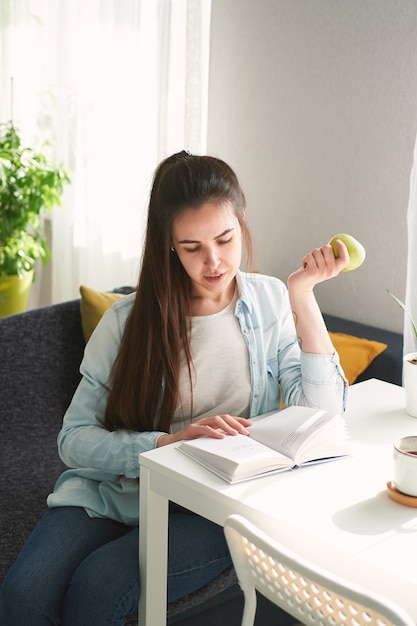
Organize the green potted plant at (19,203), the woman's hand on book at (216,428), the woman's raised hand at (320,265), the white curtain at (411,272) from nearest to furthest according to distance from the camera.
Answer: the woman's hand on book at (216,428), the woman's raised hand at (320,265), the white curtain at (411,272), the green potted plant at (19,203)

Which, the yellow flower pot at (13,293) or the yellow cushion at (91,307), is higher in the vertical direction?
the yellow cushion at (91,307)

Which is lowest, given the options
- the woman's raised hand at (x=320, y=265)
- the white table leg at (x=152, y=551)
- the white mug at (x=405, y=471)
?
the white table leg at (x=152, y=551)

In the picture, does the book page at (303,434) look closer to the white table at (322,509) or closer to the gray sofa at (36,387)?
the white table at (322,509)

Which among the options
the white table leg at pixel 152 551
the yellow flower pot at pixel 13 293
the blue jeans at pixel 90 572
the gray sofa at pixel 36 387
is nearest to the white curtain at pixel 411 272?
the gray sofa at pixel 36 387

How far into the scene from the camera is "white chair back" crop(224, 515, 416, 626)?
3.48 ft

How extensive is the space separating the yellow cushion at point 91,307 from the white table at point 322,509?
1026 millimetres

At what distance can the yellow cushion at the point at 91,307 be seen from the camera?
2.57 metres

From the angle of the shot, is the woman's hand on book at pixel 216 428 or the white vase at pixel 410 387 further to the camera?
the white vase at pixel 410 387

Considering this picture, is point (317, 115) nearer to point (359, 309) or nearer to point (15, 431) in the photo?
point (359, 309)

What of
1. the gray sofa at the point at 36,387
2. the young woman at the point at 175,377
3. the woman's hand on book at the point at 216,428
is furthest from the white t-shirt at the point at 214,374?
the gray sofa at the point at 36,387

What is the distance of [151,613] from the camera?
156 cm

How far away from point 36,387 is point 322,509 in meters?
1.35

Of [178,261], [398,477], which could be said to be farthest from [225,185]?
[398,477]

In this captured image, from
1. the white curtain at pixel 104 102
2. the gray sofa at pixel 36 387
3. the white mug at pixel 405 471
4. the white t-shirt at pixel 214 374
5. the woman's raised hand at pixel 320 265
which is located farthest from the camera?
the white curtain at pixel 104 102
